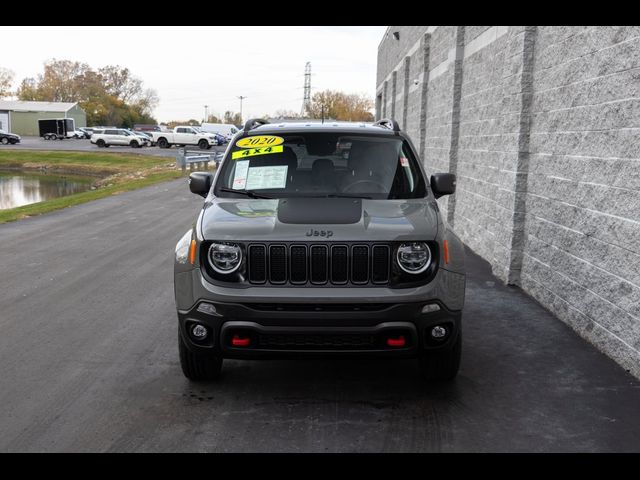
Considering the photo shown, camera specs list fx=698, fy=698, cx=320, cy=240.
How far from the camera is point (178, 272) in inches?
197

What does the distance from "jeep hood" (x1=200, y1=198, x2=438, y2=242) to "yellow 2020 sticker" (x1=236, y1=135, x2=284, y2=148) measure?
879 mm

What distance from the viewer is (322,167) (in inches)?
233

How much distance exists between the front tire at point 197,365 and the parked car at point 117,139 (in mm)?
58496

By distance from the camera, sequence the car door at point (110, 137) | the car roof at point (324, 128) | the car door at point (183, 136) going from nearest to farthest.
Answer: the car roof at point (324, 128), the car door at point (183, 136), the car door at point (110, 137)

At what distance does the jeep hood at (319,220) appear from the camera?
4750 millimetres

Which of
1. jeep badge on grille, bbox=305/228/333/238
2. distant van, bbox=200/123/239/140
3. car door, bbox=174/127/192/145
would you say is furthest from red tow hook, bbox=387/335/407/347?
distant van, bbox=200/123/239/140

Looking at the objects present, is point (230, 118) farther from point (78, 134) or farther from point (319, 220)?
point (319, 220)

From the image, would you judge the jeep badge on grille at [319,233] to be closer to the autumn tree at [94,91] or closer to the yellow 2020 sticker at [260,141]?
the yellow 2020 sticker at [260,141]

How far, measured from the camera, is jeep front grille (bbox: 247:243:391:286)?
4.72 metres

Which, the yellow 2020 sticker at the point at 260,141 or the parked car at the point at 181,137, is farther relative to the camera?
the parked car at the point at 181,137

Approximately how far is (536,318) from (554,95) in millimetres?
2458

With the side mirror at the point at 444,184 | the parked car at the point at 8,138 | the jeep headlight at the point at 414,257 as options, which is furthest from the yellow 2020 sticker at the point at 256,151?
the parked car at the point at 8,138

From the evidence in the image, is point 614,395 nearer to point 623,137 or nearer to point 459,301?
point 459,301

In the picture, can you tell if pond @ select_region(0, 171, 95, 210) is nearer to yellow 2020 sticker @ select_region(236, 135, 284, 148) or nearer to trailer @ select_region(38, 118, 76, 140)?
yellow 2020 sticker @ select_region(236, 135, 284, 148)
